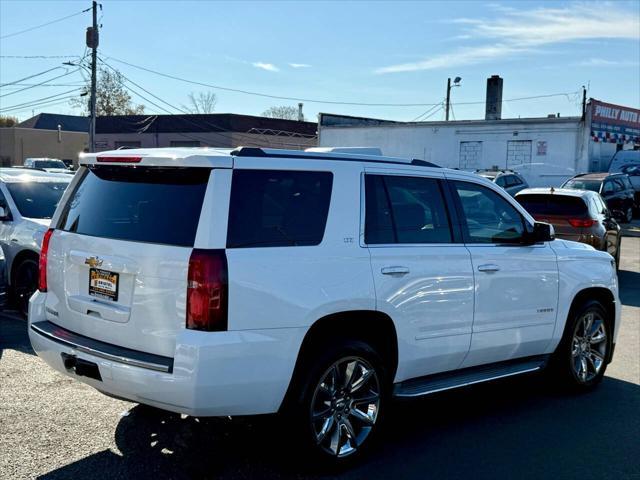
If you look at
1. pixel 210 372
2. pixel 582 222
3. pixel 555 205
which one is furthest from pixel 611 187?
pixel 210 372

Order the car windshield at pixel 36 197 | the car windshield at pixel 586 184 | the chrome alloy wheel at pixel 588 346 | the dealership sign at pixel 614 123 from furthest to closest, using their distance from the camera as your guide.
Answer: the dealership sign at pixel 614 123 → the car windshield at pixel 586 184 → the car windshield at pixel 36 197 → the chrome alloy wheel at pixel 588 346

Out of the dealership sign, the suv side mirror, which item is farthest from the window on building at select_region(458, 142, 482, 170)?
the suv side mirror

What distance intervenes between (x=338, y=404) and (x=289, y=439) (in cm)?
40

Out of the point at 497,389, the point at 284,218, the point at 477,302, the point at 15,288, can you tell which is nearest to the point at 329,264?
the point at 284,218

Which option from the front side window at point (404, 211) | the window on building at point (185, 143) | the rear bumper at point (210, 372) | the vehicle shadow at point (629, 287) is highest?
the window on building at point (185, 143)

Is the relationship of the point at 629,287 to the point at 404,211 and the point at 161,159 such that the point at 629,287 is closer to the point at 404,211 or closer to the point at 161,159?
the point at 404,211

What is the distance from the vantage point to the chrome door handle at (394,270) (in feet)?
15.0

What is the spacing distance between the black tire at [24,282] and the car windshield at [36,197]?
744 millimetres

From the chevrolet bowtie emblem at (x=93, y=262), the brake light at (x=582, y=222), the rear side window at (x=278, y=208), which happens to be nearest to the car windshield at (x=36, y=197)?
the chevrolet bowtie emblem at (x=93, y=262)

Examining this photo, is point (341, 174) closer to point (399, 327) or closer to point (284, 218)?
point (284, 218)

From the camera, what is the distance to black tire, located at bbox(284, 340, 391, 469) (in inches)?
167

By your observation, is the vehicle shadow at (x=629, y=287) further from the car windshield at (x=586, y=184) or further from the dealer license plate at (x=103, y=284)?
the car windshield at (x=586, y=184)

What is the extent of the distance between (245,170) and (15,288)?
18.5 feet

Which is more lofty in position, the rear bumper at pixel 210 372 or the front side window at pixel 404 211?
the front side window at pixel 404 211
